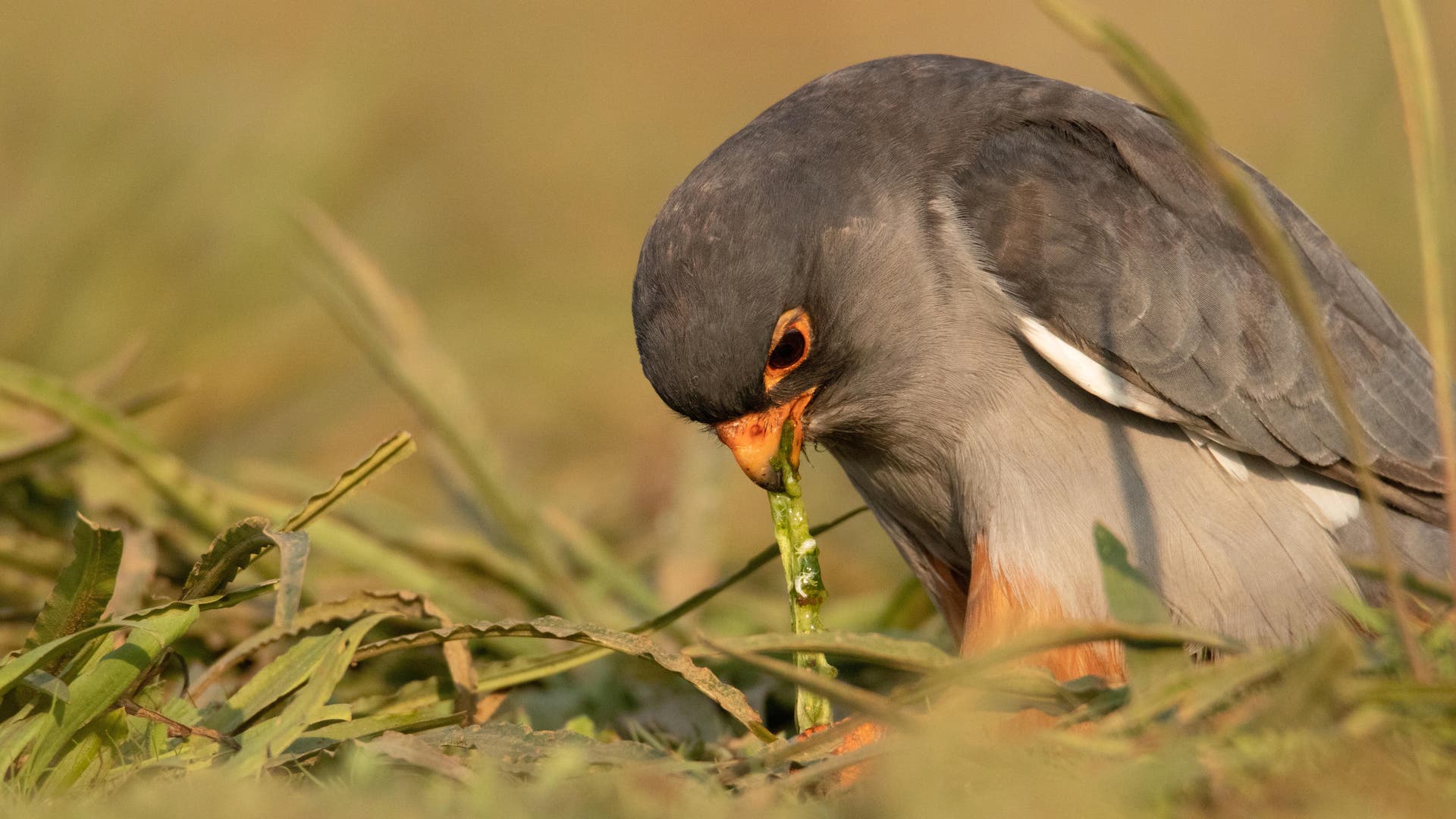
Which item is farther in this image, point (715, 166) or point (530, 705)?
point (530, 705)

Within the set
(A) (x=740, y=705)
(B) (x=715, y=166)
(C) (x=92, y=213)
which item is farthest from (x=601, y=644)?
(C) (x=92, y=213)

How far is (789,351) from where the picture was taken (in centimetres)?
353

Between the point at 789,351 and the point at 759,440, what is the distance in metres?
0.25

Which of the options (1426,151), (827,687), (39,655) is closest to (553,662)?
(39,655)

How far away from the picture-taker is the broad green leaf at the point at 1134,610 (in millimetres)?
2289

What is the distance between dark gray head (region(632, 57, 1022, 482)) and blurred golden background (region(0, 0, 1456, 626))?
1861 millimetres

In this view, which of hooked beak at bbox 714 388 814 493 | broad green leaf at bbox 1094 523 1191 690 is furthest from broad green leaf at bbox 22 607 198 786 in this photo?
broad green leaf at bbox 1094 523 1191 690

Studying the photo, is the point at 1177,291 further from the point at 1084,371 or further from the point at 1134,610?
the point at 1134,610

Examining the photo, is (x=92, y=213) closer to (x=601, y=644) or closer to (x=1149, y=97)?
(x=601, y=644)

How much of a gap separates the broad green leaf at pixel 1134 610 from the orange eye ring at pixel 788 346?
4.25ft

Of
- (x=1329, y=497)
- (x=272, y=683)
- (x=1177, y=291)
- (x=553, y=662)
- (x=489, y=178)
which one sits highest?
(x=489, y=178)

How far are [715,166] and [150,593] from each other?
2009 millimetres

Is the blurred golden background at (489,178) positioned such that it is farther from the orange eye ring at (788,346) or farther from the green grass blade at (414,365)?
the orange eye ring at (788,346)

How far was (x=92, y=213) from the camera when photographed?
809cm
